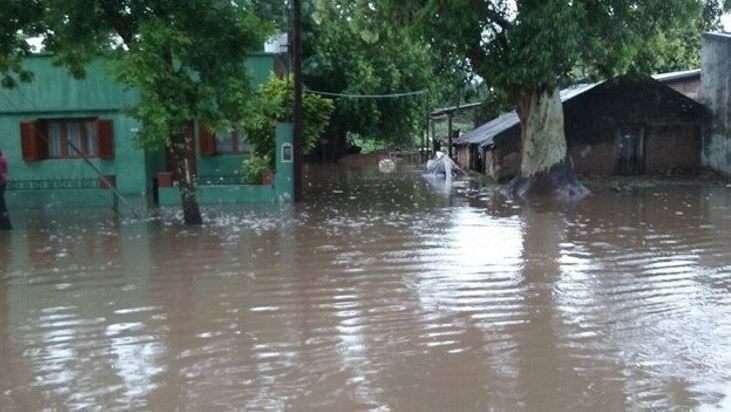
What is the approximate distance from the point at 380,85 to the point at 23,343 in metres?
29.7

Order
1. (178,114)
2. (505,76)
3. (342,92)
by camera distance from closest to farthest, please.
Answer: (178,114) < (505,76) < (342,92)

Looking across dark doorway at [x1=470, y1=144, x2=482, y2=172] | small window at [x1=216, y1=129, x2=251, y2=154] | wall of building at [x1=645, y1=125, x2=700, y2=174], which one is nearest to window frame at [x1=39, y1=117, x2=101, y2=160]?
small window at [x1=216, y1=129, x2=251, y2=154]

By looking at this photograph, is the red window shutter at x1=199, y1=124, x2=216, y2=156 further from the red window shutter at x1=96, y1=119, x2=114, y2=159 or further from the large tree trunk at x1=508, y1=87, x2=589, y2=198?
the large tree trunk at x1=508, y1=87, x2=589, y2=198

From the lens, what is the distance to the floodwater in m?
5.31

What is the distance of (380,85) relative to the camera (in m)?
35.3

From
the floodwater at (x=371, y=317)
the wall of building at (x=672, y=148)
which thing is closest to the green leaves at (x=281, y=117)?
the floodwater at (x=371, y=317)

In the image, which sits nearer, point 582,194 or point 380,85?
point 582,194

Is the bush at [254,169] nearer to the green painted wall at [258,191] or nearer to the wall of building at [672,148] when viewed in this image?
the green painted wall at [258,191]

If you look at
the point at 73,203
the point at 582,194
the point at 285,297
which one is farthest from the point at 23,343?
the point at 582,194

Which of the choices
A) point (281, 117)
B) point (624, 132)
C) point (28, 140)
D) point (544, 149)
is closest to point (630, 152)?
point (624, 132)

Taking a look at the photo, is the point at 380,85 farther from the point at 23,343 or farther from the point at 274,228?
the point at 23,343

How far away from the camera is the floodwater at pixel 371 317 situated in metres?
5.31

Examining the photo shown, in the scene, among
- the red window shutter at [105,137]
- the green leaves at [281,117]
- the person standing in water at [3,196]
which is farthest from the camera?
the red window shutter at [105,137]

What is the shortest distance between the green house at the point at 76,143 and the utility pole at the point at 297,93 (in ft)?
5.23
